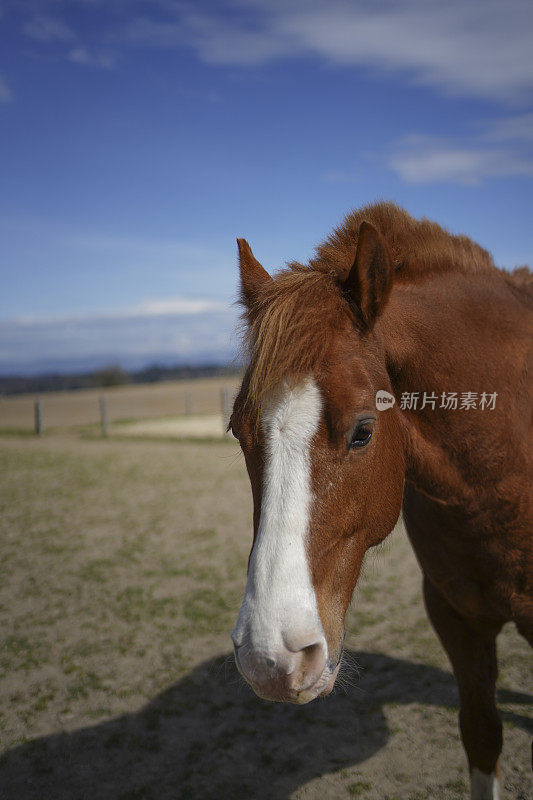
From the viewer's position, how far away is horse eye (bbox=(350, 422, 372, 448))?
1686mm

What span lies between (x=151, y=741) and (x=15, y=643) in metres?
2.12

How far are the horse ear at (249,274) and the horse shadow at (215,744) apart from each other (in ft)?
6.45

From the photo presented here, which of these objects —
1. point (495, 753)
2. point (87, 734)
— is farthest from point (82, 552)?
point (495, 753)

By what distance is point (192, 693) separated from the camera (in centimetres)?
407

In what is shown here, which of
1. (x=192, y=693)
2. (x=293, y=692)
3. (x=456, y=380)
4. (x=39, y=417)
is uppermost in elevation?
(x=456, y=380)

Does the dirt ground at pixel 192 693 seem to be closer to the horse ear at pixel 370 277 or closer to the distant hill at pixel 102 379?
the horse ear at pixel 370 277

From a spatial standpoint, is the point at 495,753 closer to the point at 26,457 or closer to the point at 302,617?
the point at 302,617

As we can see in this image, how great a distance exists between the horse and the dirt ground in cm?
53

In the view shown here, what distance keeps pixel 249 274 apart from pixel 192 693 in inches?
135

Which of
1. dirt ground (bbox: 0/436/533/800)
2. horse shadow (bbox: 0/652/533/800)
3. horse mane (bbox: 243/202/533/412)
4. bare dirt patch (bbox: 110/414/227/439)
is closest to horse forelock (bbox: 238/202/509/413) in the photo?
horse mane (bbox: 243/202/533/412)

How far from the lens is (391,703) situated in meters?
3.85

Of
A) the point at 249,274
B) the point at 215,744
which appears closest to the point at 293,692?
the point at 249,274

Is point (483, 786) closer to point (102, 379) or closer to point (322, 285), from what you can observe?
point (322, 285)

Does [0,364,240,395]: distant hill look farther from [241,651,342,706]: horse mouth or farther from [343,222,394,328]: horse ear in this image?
[241,651,342,706]: horse mouth
